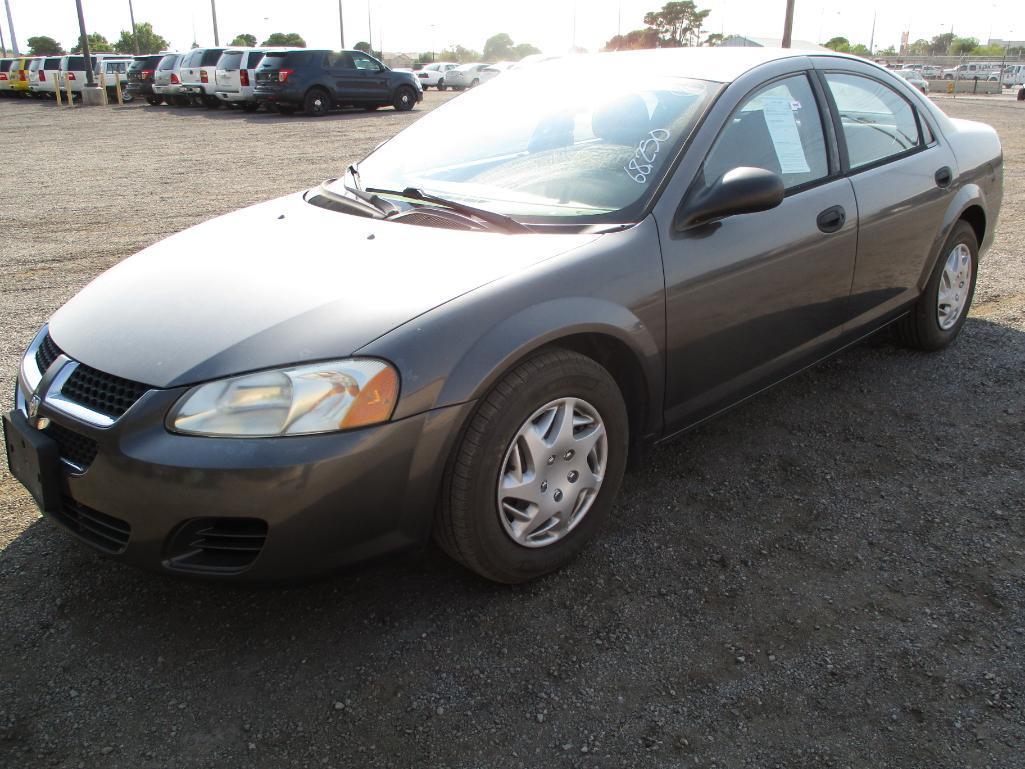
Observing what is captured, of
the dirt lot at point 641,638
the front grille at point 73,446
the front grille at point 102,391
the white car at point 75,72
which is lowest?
the dirt lot at point 641,638

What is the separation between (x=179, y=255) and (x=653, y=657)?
6.63 ft

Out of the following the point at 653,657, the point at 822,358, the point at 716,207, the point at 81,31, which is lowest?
the point at 653,657

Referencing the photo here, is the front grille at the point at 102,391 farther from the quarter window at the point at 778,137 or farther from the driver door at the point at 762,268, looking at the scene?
the quarter window at the point at 778,137

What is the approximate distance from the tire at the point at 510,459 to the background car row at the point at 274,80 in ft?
66.5

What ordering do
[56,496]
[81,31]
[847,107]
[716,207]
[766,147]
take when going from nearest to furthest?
1. [56,496]
2. [716,207]
3. [766,147]
4. [847,107]
5. [81,31]

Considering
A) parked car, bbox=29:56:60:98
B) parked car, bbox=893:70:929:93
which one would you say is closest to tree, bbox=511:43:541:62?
parked car, bbox=893:70:929:93

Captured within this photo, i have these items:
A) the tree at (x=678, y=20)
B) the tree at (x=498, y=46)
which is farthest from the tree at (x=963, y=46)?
the tree at (x=498, y=46)

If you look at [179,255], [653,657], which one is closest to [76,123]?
[179,255]

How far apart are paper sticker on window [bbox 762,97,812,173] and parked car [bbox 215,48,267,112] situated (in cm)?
2064

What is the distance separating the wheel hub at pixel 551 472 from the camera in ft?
8.26

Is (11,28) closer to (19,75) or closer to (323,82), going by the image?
(19,75)

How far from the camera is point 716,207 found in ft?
9.32

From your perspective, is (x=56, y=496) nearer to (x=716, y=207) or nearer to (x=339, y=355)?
(x=339, y=355)

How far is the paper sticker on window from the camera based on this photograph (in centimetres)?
334
